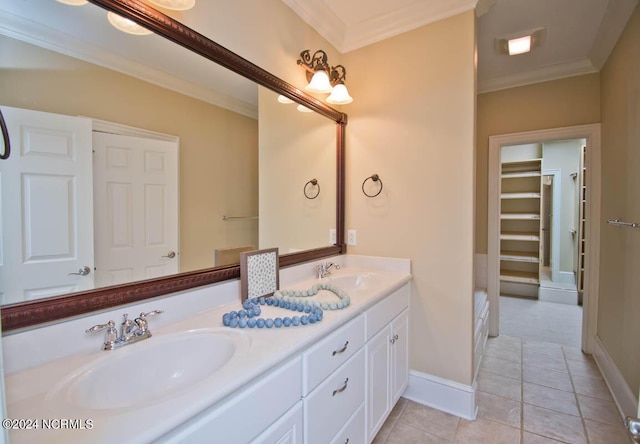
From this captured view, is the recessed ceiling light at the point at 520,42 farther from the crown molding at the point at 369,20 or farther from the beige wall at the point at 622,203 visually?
the crown molding at the point at 369,20

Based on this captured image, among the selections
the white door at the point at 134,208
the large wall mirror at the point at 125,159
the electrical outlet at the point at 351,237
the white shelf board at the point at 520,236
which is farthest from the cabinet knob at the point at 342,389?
the white shelf board at the point at 520,236

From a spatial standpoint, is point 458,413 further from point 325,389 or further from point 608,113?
point 608,113

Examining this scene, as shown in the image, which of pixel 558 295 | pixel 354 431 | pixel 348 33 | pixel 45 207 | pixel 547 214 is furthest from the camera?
pixel 547 214

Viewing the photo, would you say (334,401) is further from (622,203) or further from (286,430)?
(622,203)

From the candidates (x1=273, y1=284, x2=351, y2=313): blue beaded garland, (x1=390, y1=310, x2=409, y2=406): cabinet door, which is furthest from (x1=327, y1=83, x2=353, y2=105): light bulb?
(x1=390, y1=310, x2=409, y2=406): cabinet door

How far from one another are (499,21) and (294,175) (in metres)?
1.84

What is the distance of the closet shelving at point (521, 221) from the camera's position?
4.48m

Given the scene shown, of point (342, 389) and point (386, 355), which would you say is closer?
point (342, 389)

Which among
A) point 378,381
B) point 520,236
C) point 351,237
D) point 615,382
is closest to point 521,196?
point 520,236

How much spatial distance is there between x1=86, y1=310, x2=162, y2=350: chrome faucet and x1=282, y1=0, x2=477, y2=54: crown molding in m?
1.83

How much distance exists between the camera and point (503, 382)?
2.29 metres

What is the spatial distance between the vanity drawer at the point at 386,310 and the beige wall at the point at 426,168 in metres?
0.16

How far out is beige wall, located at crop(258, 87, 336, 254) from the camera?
168cm

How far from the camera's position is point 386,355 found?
1698 mm
